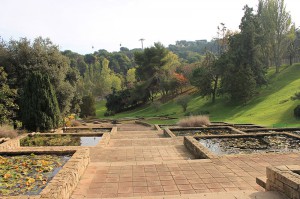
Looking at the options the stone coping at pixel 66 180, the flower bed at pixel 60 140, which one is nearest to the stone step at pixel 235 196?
the stone coping at pixel 66 180

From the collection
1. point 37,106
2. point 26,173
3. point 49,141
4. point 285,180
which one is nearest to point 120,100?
→ point 37,106

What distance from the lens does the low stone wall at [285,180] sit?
390 cm

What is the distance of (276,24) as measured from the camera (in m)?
36.5

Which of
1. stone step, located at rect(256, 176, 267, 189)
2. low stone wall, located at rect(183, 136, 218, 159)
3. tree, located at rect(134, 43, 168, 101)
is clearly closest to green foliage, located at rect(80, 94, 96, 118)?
tree, located at rect(134, 43, 168, 101)

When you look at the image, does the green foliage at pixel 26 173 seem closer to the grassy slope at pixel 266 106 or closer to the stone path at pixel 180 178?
the stone path at pixel 180 178

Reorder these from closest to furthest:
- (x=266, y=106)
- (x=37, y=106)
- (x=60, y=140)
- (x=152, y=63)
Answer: (x=60, y=140) → (x=37, y=106) → (x=266, y=106) → (x=152, y=63)

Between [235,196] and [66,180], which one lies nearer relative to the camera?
[235,196]

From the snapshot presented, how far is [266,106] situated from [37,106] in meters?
21.3

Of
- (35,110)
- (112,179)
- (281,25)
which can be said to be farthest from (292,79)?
(112,179)

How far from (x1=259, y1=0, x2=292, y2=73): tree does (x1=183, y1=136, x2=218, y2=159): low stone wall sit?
1262 inches

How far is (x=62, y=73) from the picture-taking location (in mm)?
18859

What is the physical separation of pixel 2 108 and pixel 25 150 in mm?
6631

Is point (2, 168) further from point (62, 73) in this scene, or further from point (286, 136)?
point (62, 73)

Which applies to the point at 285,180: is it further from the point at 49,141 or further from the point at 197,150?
the point at 49,141
